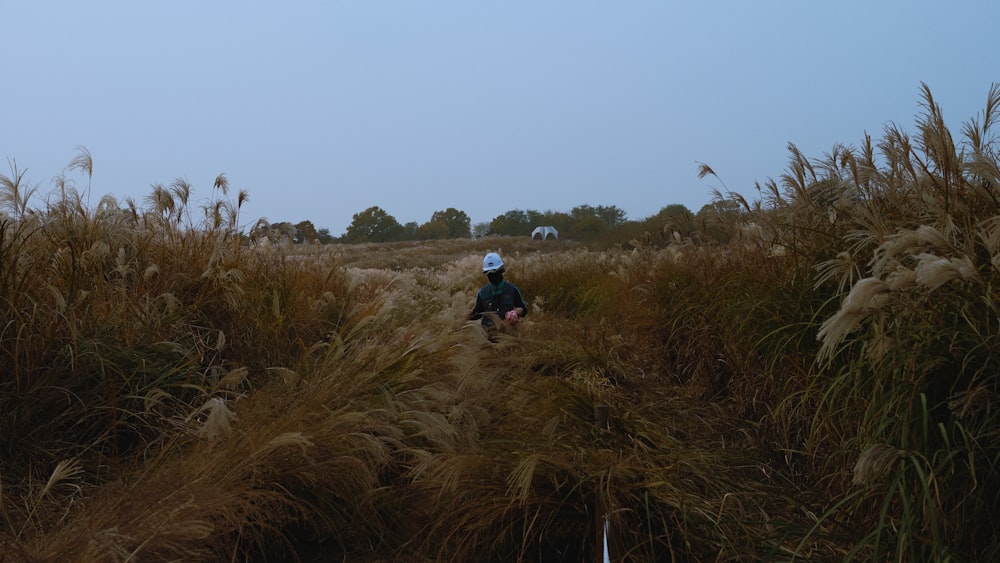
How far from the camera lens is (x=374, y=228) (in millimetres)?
58656

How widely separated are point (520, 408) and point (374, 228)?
55.3 metres

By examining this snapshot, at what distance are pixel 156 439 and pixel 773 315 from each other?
3.35 m

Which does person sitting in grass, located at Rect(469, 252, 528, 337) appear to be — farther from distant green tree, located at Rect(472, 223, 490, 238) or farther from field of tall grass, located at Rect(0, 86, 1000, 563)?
distant green tree, located at Rect(472, 223, 490, 238)

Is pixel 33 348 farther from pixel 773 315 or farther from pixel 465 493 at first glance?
pixel 773 315

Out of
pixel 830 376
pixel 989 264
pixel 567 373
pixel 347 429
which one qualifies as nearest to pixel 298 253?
pixel 567 373

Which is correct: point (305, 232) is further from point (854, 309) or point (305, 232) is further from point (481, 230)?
point (481, 230)

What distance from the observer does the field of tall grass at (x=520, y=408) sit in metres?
2.63

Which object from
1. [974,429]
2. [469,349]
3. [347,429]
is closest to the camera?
[974,429]

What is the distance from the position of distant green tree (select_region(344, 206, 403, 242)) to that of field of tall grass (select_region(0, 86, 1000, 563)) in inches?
2090

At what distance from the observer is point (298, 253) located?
283 inches

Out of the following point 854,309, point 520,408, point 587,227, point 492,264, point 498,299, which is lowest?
point 520,408

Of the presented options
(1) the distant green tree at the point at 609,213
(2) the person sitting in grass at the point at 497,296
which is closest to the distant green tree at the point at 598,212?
(1) the distant green tree at the point at 609,213

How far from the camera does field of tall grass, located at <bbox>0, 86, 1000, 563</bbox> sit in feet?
8.63

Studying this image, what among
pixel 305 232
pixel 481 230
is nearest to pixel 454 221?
pixel 481 230
